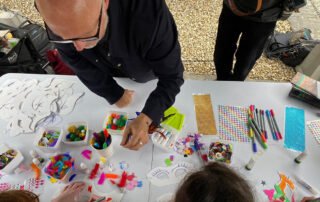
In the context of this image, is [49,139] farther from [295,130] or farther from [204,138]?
[295,130]

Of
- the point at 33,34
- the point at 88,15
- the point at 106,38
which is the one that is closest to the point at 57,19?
the point at 88,15

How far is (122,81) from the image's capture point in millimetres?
1088

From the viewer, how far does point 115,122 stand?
3.00 ft

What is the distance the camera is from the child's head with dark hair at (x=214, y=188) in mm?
513

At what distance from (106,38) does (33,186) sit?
1.79 ft

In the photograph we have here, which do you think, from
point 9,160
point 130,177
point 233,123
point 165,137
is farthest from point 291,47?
point 9,160

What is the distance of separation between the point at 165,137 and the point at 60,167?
0.37 meters

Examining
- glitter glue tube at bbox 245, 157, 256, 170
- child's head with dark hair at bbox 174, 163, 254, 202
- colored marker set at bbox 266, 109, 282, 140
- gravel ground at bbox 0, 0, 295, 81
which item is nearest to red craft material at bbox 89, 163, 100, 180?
child's head with dark hair at bbox 174, 163, 254, 202

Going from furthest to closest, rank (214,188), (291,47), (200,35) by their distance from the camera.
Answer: (200,35) → (291,47) → (214,188)

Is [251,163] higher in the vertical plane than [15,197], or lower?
lower

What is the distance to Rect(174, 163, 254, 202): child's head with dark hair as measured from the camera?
51cm

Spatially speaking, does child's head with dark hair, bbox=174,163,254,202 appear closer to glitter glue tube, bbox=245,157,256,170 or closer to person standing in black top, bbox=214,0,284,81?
glitter glue tube, bbox=245,157,256,170

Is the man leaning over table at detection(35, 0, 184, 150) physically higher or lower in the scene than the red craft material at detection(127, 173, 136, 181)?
higher

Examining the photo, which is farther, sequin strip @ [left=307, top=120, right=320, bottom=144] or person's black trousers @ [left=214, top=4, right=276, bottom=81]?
person's black trousers @ [left=214, top=4, right=276, bottom=81]
